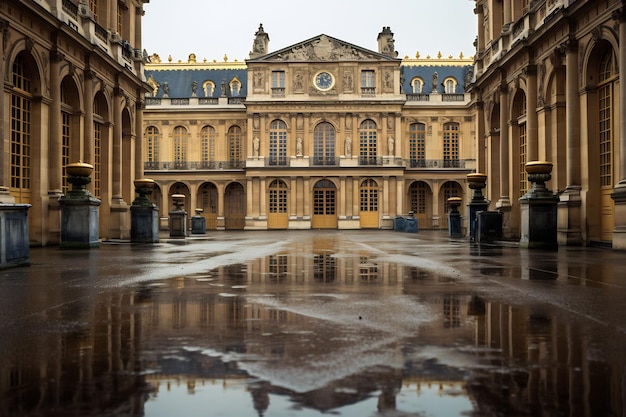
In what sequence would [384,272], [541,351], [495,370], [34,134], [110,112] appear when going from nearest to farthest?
[495,370], [541,351], [384,272], [34,134], [110,112]

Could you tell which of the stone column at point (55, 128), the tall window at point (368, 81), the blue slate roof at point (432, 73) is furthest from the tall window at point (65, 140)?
the blue slate roof at point (432, 73)

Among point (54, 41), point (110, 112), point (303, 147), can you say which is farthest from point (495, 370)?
point (303, 147)

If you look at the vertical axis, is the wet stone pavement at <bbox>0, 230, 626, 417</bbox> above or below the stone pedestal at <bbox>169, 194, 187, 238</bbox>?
below

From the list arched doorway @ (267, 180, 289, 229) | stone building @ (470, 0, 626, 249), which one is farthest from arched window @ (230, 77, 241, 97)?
stone building @ (470, 0, 626, 249)

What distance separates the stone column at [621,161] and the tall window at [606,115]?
1732 millimetres

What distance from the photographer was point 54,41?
66.2ft

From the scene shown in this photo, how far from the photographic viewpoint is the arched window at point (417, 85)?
5544cm

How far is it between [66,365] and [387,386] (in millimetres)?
1704

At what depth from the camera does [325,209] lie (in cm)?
5075

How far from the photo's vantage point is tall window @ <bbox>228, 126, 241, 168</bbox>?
5322 cm

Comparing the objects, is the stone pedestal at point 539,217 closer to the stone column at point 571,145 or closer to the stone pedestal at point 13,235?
the stone column at point 571,145

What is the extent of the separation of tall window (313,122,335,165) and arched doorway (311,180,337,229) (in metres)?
1.91

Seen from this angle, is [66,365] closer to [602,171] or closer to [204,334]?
[204,334]

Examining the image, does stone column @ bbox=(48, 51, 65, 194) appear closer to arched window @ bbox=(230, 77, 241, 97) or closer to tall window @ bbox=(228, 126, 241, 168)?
tall window @ bbox=(228, 126, 241, 168)
